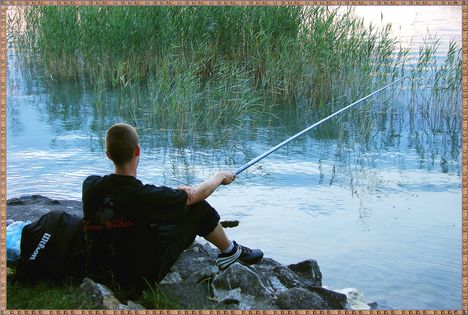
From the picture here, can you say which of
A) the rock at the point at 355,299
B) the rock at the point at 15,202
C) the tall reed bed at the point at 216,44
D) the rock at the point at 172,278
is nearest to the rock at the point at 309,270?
the rock at the point at 355,299

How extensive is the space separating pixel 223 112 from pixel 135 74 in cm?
78

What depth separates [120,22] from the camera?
5.89 metres

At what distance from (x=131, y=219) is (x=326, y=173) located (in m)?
2.98

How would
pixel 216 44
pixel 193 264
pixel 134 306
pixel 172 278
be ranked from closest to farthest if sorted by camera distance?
pixel 134 306, pixel 172 278, pixel 193 264, pixel 216 44

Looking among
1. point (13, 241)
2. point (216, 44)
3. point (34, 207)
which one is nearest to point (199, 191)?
point (13, 241)

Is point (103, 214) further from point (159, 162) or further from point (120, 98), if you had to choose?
point (120, 98)

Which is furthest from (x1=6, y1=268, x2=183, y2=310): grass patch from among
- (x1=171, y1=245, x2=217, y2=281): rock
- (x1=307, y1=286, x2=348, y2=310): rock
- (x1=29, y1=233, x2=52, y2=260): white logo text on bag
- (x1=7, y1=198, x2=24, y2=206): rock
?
(x1=7, y1=198, x2=24, y2=206): rock

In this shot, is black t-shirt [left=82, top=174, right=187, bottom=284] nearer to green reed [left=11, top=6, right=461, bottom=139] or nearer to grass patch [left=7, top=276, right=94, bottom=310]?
grass patch [left=7, top=276, right=94, bottom=310]

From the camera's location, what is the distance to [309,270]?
339 centimetres

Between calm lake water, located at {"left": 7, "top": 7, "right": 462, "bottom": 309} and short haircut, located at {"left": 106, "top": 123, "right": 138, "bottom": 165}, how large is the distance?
1.34m

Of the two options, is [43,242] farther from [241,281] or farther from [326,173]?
[326,173]

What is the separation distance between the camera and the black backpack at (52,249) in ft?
8.76

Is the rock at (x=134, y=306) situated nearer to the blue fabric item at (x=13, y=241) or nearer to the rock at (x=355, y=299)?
the blue fabric item at (x=13, y=241)

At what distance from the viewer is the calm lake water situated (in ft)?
11.8
